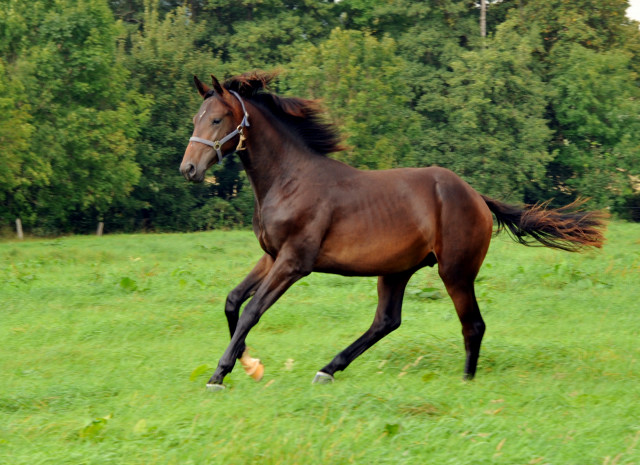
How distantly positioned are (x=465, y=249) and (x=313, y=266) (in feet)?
4.35

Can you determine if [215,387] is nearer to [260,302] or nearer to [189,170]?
[260,302]

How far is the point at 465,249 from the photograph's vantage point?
6852mm

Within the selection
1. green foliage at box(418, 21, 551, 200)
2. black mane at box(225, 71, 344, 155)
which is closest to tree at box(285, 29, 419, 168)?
green foliage at box(418, 21, 551, 200)

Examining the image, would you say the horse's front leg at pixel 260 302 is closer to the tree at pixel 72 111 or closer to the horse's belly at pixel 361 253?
the horse's belly at pixel 361 253

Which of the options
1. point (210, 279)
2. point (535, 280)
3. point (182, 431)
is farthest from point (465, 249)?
point (210, 279)

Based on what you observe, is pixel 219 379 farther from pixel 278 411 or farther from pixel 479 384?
pixel 479 384

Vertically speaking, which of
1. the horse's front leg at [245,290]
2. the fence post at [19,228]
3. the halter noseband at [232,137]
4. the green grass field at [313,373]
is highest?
the halter noseband at [232,137]

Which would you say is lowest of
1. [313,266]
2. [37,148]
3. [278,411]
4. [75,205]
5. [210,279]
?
[75,205]

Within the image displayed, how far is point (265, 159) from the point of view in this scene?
22.4 ft

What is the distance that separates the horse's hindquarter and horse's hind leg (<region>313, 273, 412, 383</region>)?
1.31 feet

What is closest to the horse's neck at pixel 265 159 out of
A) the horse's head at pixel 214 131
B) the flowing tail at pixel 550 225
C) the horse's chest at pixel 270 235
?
the horse's head at pixel 214 131

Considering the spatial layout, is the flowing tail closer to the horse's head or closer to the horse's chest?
the horse's chest

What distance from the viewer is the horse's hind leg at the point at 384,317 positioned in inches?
271

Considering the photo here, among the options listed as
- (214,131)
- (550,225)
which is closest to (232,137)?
(214,131)
